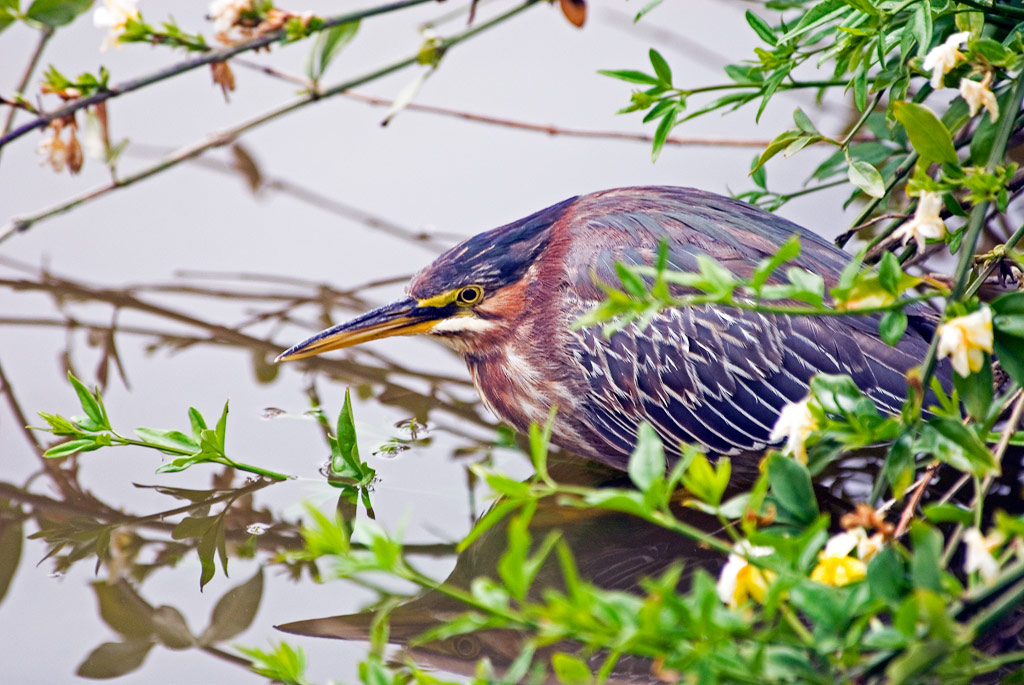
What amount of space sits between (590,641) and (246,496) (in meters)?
1.40

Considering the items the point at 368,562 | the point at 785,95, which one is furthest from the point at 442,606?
the point at 785,95

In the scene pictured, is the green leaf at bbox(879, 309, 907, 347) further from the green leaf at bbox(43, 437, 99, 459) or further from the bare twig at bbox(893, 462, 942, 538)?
the green leaf at bbox(43, 437, 99, 459)

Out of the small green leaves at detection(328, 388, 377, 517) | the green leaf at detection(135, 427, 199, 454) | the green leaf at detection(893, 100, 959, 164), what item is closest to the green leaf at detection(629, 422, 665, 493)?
the green leaf at detection(893, 100, 959, 164)

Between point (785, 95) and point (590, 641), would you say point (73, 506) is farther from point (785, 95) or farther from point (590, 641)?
point (785, 95)

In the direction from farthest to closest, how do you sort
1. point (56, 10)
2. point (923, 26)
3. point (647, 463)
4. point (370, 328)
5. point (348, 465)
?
point (370, 328) < point (56, 10) < point (348, 465) < point (923, 26) < point (647, 463)

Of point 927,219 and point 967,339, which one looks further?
point 927,219

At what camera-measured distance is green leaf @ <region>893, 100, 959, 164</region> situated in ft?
3.90

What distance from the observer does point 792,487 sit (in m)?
1.10

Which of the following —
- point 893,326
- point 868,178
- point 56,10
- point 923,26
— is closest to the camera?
point 893,326

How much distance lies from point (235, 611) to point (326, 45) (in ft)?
3.89

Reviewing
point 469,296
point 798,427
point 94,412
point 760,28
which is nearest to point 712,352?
point 469,296

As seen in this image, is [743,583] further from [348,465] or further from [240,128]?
[240,128]

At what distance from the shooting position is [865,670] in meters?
1.00

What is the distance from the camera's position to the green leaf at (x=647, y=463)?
101 cm
